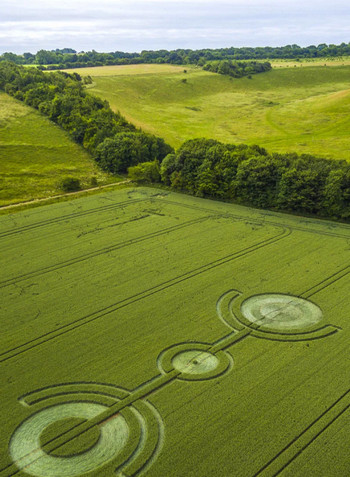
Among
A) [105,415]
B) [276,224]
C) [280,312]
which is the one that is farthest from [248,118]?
[105,415]

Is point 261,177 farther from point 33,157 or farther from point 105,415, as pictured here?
point 33,157

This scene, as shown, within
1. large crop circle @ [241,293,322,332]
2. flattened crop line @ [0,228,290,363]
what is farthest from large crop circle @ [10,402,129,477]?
large crop circle @ [241,293,322,332]

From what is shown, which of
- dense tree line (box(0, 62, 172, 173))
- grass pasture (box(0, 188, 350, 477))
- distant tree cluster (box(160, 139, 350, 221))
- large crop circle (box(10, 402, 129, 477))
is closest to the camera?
large crop circle (box(10, 402, 129, 477))

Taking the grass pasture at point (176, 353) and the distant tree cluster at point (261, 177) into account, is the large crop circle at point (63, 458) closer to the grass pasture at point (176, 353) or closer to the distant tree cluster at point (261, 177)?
the grass pasture at point (176, 353)

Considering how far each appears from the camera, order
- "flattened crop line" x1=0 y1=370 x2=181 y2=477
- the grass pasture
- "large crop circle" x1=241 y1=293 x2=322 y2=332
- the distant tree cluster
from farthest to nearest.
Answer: the distant tree cluster → "large crop circle" x1=241 y1=293 x2=322 y2=332 → "flattened crop line" x1=0 y1=370 x2=181 y2=477 → the grass pasture

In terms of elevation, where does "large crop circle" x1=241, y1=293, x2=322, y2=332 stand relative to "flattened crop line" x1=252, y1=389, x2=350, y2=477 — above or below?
above

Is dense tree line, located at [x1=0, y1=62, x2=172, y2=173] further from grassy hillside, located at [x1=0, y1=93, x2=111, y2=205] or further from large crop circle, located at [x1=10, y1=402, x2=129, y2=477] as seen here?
large crop circle, located at [x1=10, y1=402, x2=129, y2=477]

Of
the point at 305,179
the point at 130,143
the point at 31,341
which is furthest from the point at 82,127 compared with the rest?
the point at 31,341
